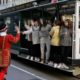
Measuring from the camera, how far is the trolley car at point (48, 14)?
12508mm

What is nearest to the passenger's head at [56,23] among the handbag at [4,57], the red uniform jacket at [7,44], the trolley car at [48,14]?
the trolley car at [48,14]

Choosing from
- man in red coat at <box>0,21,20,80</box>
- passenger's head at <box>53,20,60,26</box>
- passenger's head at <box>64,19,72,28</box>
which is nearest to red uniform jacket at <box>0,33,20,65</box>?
man in red coat at <box>0,21,20,80</box>

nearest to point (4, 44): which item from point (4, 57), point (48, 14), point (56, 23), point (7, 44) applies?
point (7, 44)

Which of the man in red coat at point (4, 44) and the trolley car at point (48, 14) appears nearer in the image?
the man in red coat at point (4, 44)

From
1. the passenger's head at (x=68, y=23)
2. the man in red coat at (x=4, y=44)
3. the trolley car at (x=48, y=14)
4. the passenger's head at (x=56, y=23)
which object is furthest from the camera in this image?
the passenger's head at (x=56, y=23)

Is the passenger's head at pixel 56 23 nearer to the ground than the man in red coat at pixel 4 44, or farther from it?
farther from it

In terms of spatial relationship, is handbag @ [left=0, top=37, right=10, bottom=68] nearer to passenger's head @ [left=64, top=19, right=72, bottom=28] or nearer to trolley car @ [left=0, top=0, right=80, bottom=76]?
trolley car @ [left=0, top=0, right=80, bottom=76]

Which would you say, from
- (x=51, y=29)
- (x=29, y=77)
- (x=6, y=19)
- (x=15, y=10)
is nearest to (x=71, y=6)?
(x=51, y=29)

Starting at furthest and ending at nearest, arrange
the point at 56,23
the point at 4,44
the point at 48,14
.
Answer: the point at 48,14 → the point at 56,23 → the point at 4,44

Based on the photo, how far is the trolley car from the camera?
12508 mm

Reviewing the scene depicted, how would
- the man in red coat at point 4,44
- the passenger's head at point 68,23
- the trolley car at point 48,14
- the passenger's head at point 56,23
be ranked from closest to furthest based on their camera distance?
the man in red coat at point 4,44 → the trolley car at point 48,14 → the passenger's head at point 68,23 → the passenger's head at point 56,23

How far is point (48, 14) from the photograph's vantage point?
1441 centimetres

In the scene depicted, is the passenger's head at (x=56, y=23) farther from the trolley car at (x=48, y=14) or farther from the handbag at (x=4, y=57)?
the handbag at (x=4, y=57)

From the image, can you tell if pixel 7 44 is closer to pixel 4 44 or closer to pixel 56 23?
pixel 4 44
